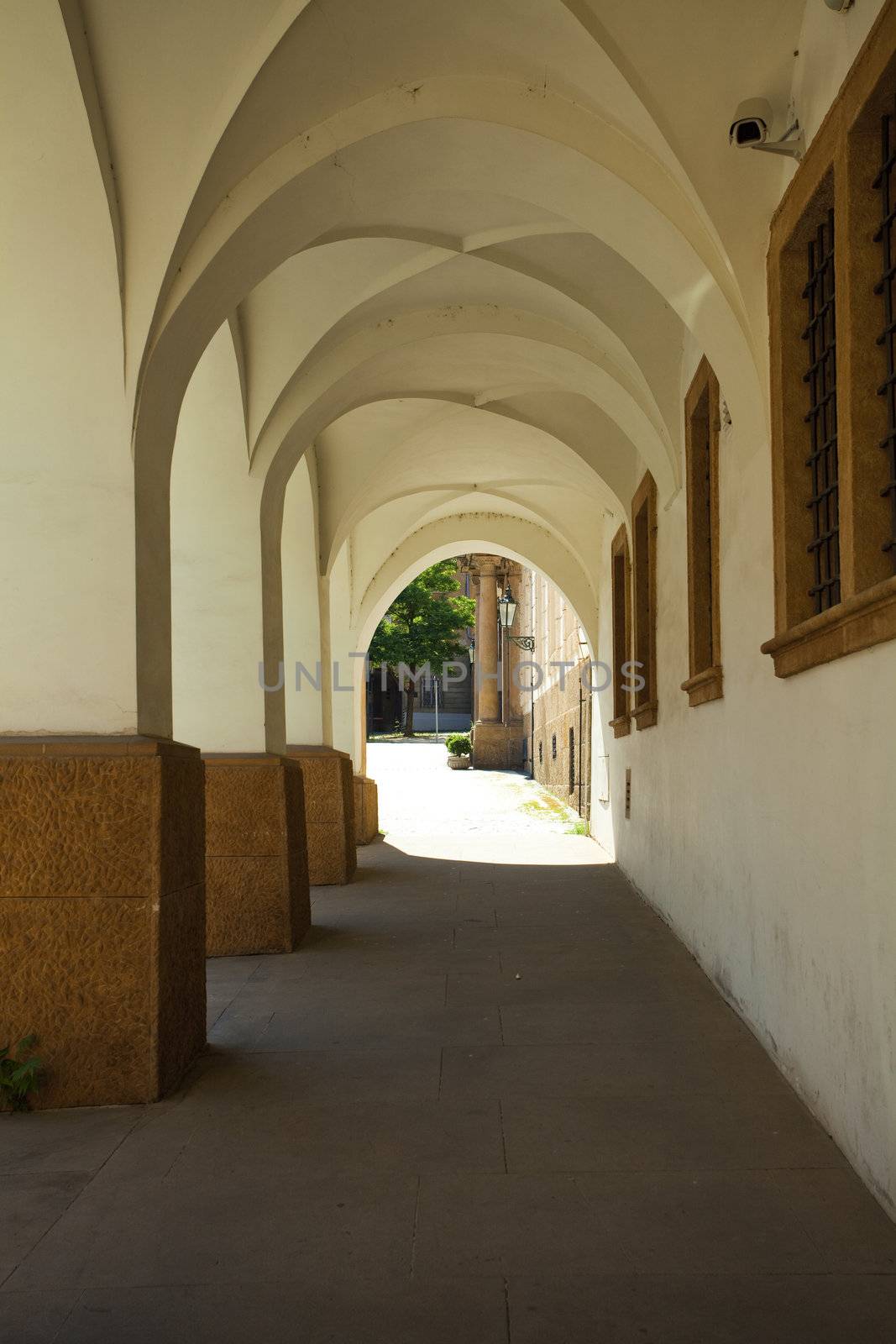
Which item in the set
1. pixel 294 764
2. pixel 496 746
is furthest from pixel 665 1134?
pixel 496 746

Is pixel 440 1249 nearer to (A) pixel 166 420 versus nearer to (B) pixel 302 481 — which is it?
(A) pixel 166 420

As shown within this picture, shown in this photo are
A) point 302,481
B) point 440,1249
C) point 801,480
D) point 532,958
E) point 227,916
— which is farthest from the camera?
point 302,481

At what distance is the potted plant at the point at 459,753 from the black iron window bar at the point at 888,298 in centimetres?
3011

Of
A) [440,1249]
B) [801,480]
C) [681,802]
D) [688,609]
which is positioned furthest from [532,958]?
[440,1249]

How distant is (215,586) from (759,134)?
485 cm

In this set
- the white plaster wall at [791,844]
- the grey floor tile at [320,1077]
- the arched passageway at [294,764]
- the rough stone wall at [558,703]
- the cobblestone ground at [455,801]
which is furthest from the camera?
the cobblestone ground at [455,801]

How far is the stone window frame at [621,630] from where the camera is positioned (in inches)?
491

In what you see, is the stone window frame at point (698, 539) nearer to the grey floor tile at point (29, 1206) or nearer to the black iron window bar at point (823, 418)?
the black iron window bar at point (823, 418)

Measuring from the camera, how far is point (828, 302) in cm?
465

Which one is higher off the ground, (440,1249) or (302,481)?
(302,481)

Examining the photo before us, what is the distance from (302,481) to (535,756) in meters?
18.6

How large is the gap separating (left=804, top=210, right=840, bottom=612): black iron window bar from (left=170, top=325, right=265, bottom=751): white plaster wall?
4.41 metres

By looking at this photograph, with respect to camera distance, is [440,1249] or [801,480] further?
[801,480]

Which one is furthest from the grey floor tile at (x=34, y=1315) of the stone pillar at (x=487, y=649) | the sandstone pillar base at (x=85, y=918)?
the stone pillar at (x=487, y=649)
